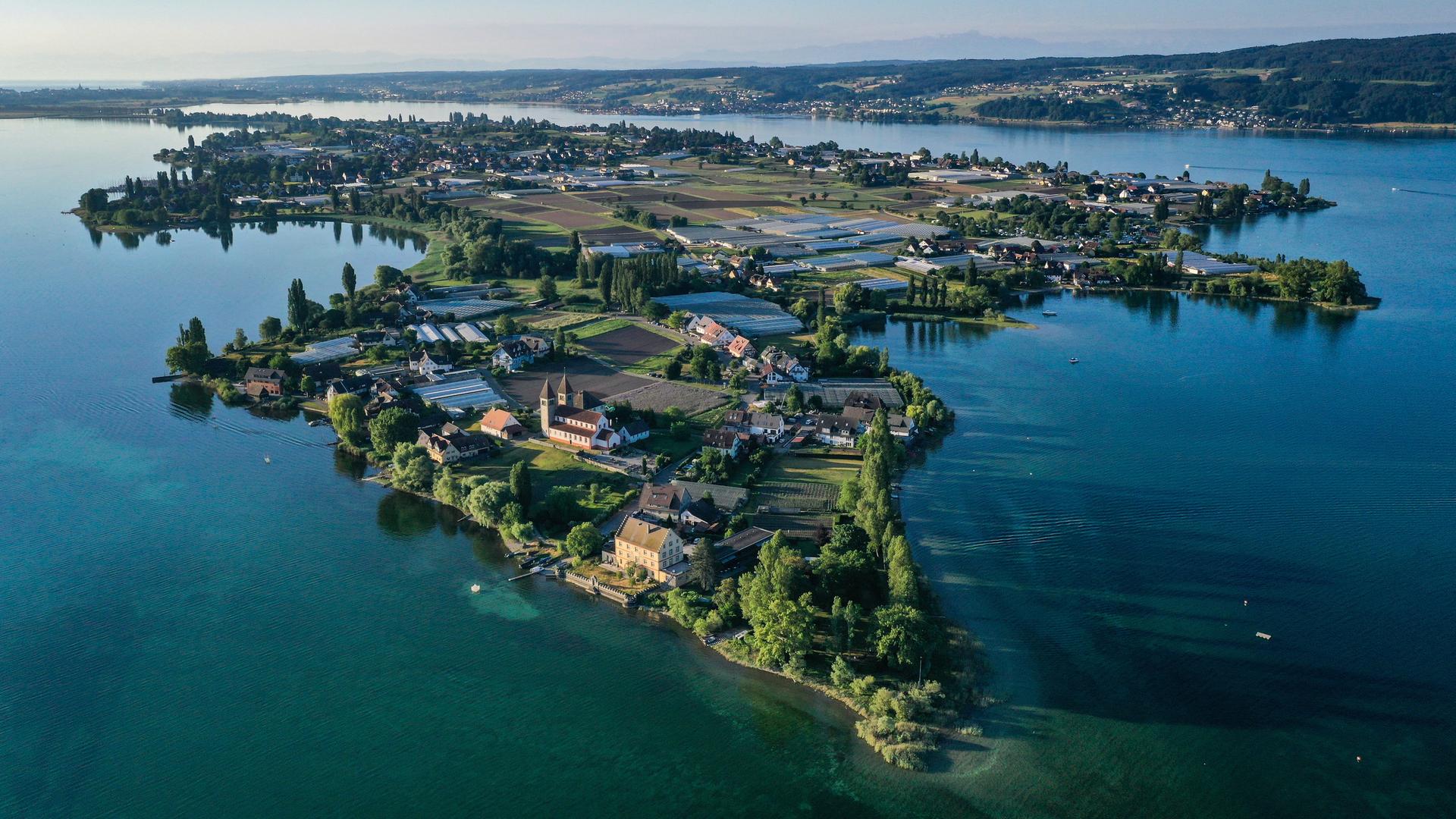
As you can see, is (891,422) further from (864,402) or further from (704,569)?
(704,569)

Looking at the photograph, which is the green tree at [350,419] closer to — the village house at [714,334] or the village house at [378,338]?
the village house at [378,338]

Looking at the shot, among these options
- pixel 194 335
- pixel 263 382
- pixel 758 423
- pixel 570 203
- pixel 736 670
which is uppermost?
pixel 570 203

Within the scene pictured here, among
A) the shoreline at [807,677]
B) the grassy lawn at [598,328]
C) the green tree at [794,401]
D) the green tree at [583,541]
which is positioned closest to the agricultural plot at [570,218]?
the grassy lawn at [598,328]

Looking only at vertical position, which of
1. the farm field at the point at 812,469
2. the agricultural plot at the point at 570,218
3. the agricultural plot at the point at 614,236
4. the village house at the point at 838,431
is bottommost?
the farm field at the point at 812,469

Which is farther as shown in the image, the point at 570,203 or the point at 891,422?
the point at 570,203

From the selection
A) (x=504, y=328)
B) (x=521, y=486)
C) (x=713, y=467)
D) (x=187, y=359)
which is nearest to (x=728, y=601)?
(x=713, y=467)

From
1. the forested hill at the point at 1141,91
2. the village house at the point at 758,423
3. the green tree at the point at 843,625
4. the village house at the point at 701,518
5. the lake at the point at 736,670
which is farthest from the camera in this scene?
the forested hill at the point at 1141,91

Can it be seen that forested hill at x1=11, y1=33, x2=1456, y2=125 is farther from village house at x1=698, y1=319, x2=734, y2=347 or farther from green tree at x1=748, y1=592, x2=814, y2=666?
green tree at x1=748, y1=592, x2=814, y2=666
